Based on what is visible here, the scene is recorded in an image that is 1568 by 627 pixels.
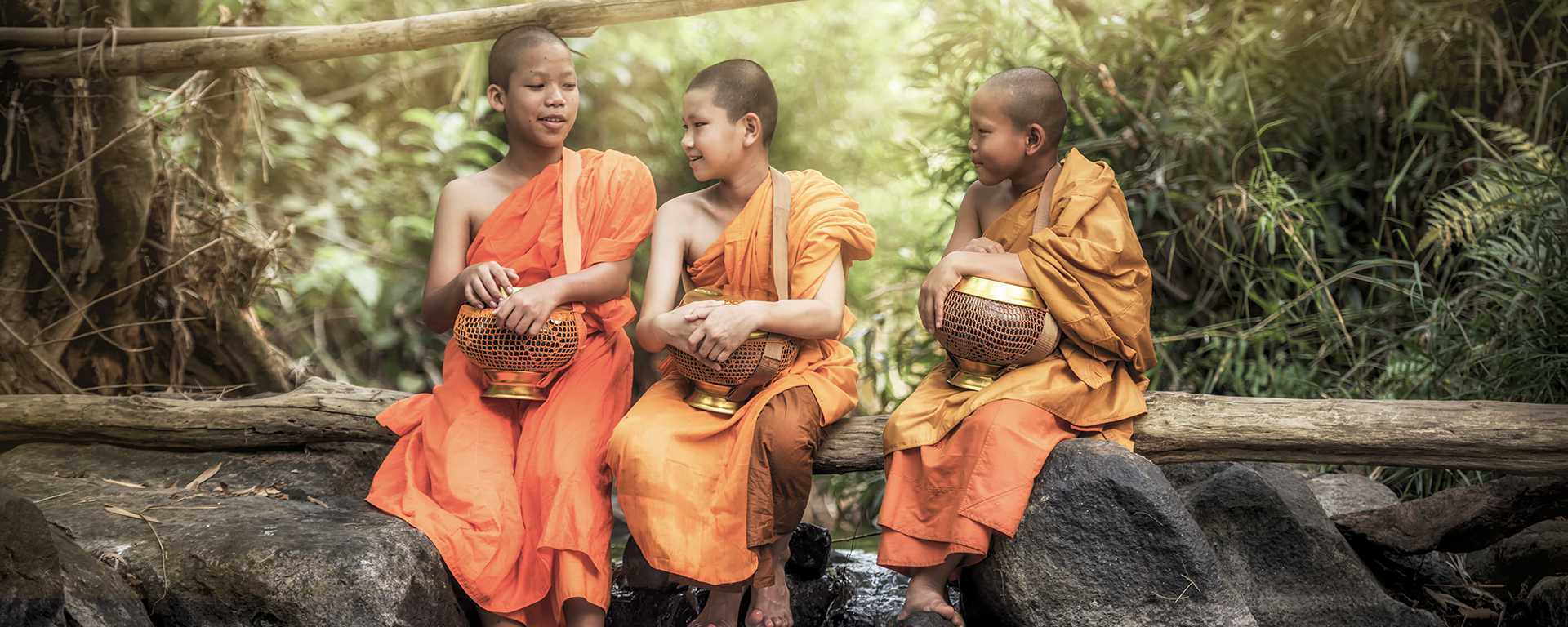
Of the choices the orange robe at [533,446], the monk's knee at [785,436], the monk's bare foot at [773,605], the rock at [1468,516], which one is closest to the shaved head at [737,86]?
the orange robe at [533,446]

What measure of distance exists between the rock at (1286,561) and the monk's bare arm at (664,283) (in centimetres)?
158

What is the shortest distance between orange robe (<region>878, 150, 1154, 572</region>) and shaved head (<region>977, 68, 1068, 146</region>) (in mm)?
151

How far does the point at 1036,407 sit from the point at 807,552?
1.07 m

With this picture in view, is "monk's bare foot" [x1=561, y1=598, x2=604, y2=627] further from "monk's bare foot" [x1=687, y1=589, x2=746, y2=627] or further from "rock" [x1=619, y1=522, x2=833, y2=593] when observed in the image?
"rock" [x1=619, y1=522, x2=833, y2=593]

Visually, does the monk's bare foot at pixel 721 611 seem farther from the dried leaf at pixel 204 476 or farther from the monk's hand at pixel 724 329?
the dried leaf at pixel 204 476

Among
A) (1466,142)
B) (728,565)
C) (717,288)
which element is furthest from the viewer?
(1466,142)

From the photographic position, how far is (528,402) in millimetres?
3350

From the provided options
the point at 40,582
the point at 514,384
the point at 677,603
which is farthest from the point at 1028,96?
the point at 40,582

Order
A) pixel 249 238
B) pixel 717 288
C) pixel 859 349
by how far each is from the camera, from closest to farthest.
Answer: pixel 717 288
pixel 249 238
pixel 859 349

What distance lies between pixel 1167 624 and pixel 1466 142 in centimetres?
325

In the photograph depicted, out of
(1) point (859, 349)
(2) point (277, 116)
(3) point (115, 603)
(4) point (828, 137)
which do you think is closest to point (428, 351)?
(2) point (277, 116)

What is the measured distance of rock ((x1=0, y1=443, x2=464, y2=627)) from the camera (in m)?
2.73

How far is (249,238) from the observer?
173 inches

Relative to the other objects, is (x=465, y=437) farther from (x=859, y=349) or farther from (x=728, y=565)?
(x=859, y=349)
